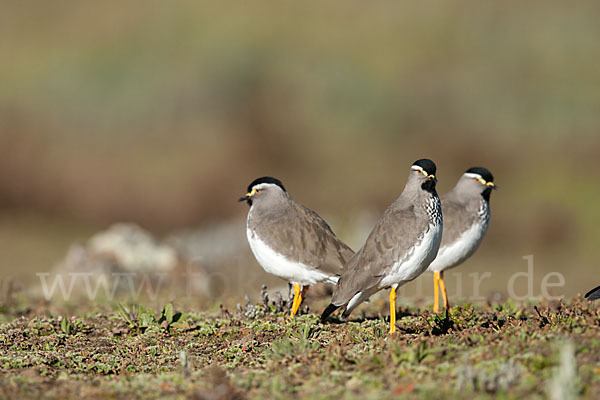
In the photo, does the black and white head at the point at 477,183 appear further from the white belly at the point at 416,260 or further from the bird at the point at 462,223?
the white belly at the point at 416,260

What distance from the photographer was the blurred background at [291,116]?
2203cm

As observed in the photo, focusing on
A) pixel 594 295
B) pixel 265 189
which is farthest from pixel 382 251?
pixel 265 189

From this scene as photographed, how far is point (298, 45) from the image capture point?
3025cm

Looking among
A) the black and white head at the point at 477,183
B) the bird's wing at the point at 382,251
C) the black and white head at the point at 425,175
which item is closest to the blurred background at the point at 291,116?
the black and white head at the point at 477,183

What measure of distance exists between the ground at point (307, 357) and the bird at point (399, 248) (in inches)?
18.9

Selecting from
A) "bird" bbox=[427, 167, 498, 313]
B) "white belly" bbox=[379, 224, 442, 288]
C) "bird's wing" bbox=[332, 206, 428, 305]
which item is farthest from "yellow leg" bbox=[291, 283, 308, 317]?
"bird" bbox=[427, 167, 498, 313]

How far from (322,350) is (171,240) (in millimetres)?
10489

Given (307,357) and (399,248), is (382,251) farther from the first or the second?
(307,357)

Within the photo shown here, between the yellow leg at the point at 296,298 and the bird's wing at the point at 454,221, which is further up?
the bird's wing at the point at 454,221

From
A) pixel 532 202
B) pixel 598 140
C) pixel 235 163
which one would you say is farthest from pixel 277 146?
pixel 598 140

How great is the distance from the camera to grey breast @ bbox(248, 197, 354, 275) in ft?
28.9

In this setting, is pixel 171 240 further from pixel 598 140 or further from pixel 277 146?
pixel 598 140

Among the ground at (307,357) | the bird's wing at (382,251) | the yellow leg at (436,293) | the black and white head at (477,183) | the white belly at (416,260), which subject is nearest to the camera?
the ground at (307,357)

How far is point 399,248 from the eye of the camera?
7.69 metres
